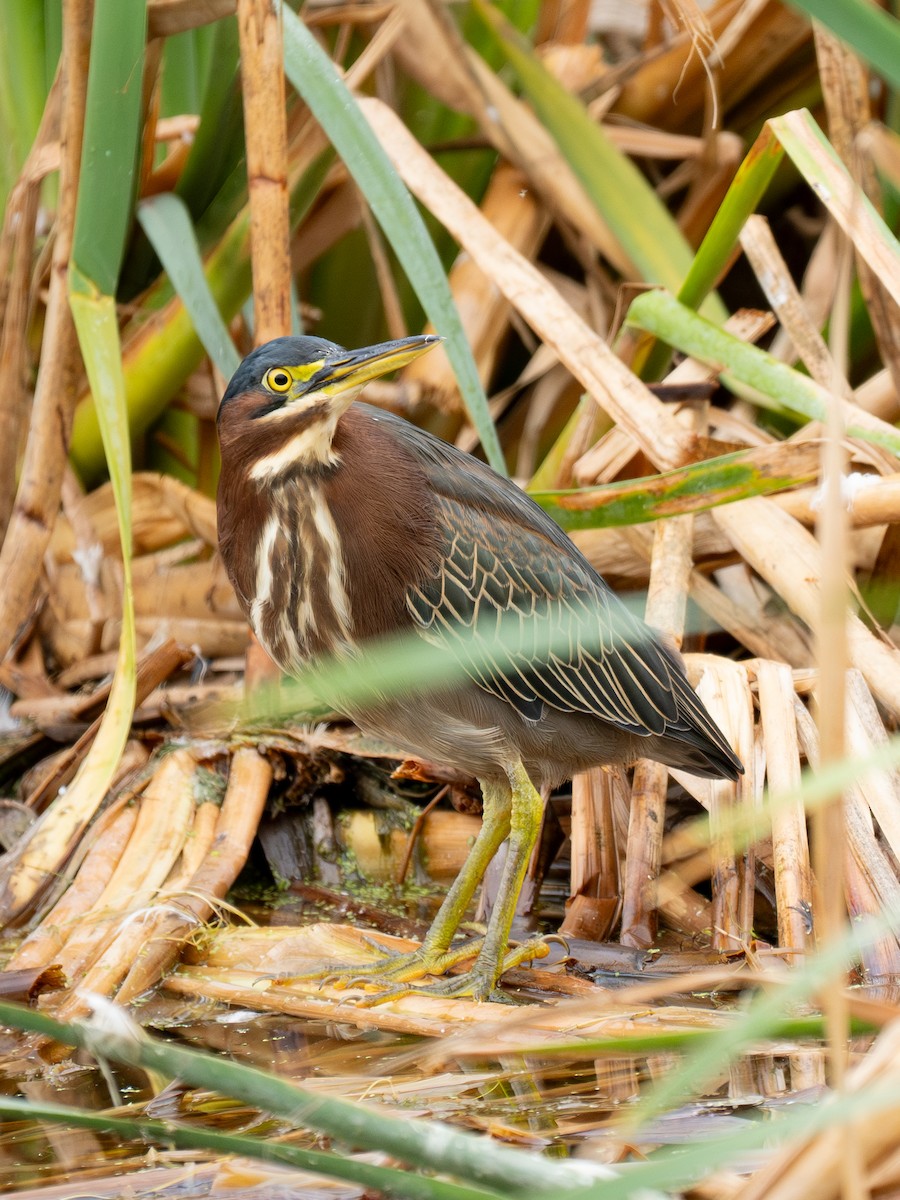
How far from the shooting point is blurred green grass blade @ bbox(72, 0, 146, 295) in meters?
3.19

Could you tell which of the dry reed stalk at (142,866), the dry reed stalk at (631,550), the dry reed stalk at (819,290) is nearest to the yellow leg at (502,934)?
the dry reed stalk at (142,866)

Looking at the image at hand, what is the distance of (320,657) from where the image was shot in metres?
3.20

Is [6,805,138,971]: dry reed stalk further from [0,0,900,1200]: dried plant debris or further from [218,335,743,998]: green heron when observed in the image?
[218,335,743,998]: green heron

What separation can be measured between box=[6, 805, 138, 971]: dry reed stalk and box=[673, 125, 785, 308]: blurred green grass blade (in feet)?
7.61

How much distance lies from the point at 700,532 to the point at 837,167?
3.94 feet

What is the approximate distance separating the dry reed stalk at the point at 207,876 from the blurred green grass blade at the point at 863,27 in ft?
8.00

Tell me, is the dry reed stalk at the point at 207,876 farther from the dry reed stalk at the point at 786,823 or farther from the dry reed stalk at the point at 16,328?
the dry reed stalk at the point at 786,823

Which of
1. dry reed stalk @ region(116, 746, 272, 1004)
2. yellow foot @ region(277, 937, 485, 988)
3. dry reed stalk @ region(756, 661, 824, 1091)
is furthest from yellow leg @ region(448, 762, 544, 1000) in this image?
dry reed stalk @ region(116, 746, 272, 1004)

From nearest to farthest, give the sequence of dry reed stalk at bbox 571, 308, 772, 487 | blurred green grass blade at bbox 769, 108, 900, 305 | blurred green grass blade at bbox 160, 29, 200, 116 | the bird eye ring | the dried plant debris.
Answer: the dried plant debris → the bird eye ring → blurred green grass blade at bbox 769, 108, 900, 305 → dry reed stalk at bbox 571, 308, 772, 487 → blurred green grass blade at bbox 160, 29, 200, 116

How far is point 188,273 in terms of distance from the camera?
394 cm

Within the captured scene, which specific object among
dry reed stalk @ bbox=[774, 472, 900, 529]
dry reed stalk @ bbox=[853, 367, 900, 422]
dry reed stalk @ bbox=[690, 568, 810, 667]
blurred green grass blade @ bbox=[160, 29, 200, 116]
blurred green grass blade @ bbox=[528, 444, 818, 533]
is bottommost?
dry reed stalk @ bbox=[690, 568, 810, 667]

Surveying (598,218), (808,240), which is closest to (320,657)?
(598,218)

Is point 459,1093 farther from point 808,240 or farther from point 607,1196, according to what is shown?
point 808,240

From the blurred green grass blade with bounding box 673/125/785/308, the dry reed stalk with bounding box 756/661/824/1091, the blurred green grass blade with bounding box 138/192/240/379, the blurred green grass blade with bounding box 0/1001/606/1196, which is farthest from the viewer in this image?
the blurred green grass blade with bounding box 138/192/240/379
